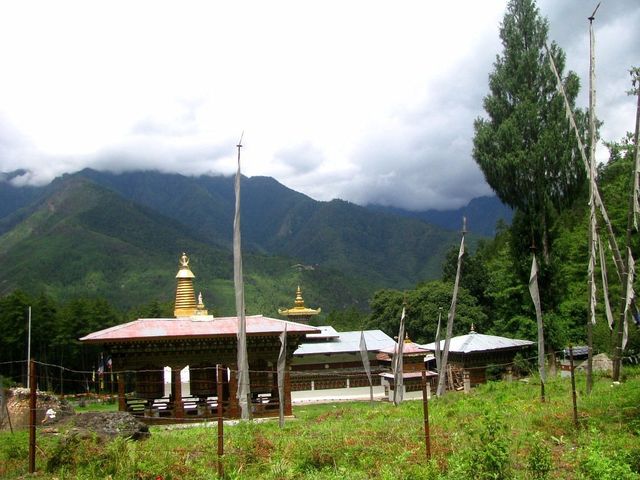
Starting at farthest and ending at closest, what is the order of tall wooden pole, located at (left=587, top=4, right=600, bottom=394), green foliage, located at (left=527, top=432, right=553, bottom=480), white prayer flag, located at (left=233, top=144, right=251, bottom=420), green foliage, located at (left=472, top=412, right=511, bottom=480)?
white prayer flag, located at (left=233, top=144, right=251, bottom=420) → tall wooden pole, located at (left=587, top=4, right=600, bottom=394) → green foliage, located at (left=527, top=432, right=553, bottom=480) → green foliage, located at (left=472, top=412, right=511, bottom=480)

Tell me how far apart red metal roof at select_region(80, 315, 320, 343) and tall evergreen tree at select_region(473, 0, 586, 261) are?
10663 millimetres

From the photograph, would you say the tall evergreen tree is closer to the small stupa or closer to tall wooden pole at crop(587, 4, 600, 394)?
tall wooden pole at crop(587, 4, 600, 394)

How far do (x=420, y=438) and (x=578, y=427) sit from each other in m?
2.87

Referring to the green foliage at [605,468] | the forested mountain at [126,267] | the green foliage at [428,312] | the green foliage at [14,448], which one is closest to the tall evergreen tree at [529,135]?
the green foliage at [428,312]

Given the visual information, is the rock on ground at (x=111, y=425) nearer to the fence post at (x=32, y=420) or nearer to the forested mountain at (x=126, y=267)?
the fence post at (x=32, y=420)

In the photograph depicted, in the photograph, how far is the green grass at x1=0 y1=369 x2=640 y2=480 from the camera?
7.72m

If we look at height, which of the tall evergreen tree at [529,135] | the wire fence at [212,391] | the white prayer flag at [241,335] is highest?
the tall evergreen tree at [529,135]

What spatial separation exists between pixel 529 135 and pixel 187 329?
15.9 m

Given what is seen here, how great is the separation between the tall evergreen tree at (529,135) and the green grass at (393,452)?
13.6 metres

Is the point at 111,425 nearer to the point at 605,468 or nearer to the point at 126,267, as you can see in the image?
the point at 605,468

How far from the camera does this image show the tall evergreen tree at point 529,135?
961 inches

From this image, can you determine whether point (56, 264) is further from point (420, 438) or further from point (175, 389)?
point (420, 438)

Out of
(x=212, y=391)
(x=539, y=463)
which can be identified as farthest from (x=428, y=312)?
(x=539, y=463)

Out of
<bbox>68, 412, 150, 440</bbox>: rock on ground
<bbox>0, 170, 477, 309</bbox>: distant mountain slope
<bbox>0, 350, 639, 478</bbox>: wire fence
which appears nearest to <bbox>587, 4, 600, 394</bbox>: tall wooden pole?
<bbox>0, 350, 639, 478</bbox>: wire fence
